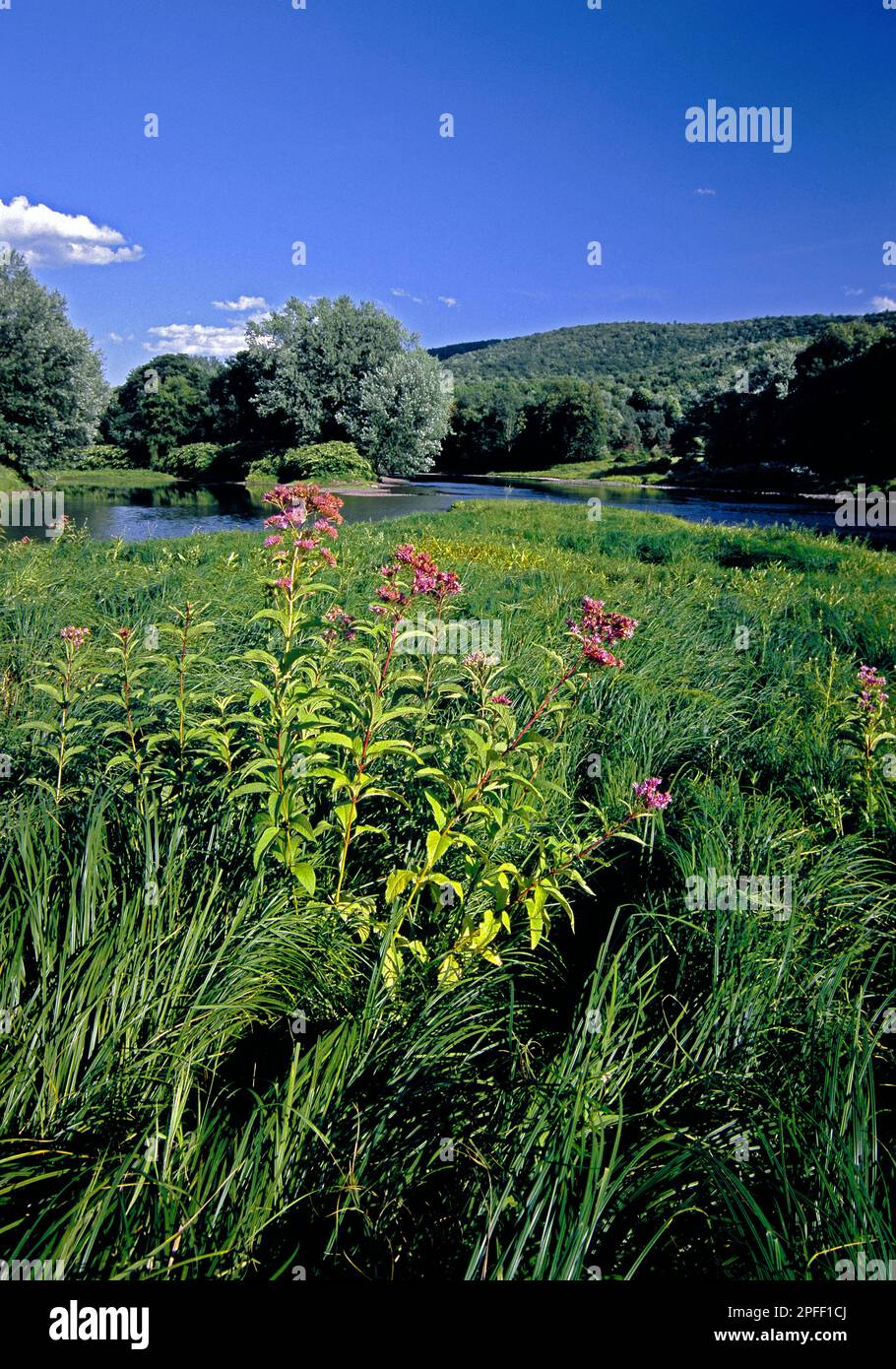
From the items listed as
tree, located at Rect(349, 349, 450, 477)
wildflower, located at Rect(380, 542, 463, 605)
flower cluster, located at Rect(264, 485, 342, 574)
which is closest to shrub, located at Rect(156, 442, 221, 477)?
tree, located at Rect(349, 349, 450, 477)

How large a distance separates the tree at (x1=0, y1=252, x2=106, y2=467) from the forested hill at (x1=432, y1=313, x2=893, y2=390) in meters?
56.7

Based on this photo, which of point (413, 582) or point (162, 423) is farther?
point (162, 423)

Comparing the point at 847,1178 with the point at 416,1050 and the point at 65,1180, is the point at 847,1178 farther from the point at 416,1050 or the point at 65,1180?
the point at 65,1180

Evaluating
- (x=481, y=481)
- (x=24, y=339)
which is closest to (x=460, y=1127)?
(x=24, y=339)

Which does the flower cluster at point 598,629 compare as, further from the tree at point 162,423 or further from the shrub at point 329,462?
the tree at point 162,423

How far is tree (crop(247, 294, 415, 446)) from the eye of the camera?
36.2 meters

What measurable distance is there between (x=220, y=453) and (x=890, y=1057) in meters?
44.7

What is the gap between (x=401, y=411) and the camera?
35.8m

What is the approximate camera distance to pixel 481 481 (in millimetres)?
55094

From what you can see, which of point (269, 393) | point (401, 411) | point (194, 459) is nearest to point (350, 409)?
point (401, 411)

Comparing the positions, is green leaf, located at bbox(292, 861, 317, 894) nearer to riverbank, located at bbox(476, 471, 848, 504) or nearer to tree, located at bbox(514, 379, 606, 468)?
riverbank, located at bbox(476, 471, 848, 504)

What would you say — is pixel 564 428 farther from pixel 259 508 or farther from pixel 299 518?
Answer: pixel 299 518

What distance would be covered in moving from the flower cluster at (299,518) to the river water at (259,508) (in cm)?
1485

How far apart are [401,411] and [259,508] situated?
1195 cm
